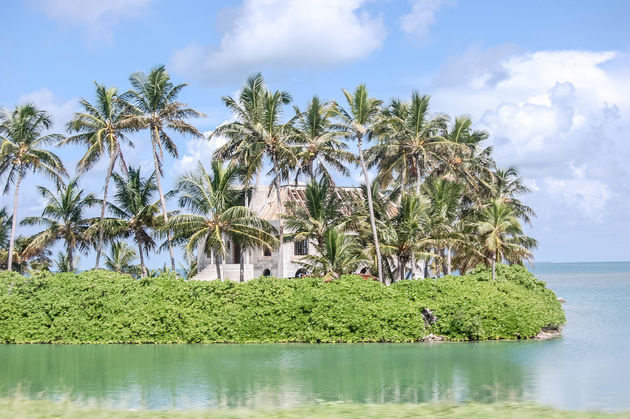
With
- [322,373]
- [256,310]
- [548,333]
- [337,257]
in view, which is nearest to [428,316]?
[337,257]

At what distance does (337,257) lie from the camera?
3334 centimetres

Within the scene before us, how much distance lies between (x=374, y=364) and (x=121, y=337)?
13103mm

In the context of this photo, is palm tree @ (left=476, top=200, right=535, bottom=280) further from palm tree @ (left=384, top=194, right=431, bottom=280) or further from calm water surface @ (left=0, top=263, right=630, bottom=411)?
calm water surface @ (left=0, top=263, right=630, bottom=411)

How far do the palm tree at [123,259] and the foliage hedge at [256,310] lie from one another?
19.8 m

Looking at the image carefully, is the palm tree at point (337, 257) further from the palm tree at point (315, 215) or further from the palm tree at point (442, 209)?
the palm tree at point (442, 209)

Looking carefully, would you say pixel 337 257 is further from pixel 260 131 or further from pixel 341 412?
pixel 341 412

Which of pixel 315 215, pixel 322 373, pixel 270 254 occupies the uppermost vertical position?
pixel 315 215

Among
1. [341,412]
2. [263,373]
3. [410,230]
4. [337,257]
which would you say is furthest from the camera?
[410,230]

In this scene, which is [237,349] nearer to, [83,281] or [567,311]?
[83,281]

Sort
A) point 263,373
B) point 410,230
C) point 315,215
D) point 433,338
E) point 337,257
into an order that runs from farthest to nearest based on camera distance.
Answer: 1. point 315,215
2. point 410,230
3. point 337,257
4. point 433,338
5. point 263,373

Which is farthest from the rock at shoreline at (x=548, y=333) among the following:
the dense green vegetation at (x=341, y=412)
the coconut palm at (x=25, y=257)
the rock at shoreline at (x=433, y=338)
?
the coconut palm at (x=25, y=257)

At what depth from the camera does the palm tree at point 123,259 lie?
52.8 m

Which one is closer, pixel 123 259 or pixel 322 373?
pixel 322 373

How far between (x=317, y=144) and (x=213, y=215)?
6683 millimetres
